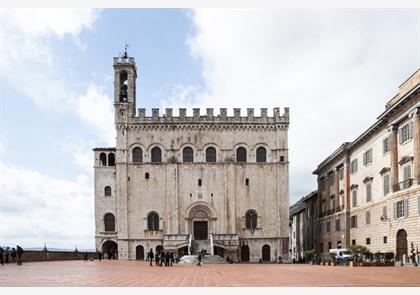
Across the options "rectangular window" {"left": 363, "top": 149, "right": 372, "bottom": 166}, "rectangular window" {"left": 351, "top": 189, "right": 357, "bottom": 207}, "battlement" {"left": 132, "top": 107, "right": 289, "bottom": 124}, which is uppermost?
"battlement" {"left": 132, "top": 107, "right": 289, "bottom": 124}

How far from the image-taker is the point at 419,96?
38312mm

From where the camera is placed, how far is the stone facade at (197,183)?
61.9 m

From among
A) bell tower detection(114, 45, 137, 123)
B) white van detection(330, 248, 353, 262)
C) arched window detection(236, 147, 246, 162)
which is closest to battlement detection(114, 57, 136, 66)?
bell tower detection(114, 45, 137, 123)

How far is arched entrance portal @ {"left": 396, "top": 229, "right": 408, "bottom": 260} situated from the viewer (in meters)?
41.2

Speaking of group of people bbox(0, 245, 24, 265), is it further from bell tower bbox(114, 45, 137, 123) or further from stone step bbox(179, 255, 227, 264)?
bell tower bbox(114, 45, 137, 123)

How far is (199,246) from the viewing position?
59344 millimetres

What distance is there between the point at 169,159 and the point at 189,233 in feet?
25.6

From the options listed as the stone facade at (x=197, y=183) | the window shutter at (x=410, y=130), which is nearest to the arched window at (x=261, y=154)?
the stone facade at (x=197, y=183)

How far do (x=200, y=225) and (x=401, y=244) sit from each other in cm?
2470

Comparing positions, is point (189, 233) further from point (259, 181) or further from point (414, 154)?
point (414, 154)

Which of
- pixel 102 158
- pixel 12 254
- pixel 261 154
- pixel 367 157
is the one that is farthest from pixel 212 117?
pixel 12 254

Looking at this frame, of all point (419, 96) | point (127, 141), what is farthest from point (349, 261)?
point (127, 141)

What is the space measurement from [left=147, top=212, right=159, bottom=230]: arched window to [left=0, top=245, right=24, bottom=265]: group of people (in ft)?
66.2

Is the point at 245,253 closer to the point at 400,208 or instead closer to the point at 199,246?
the point at 199,246
